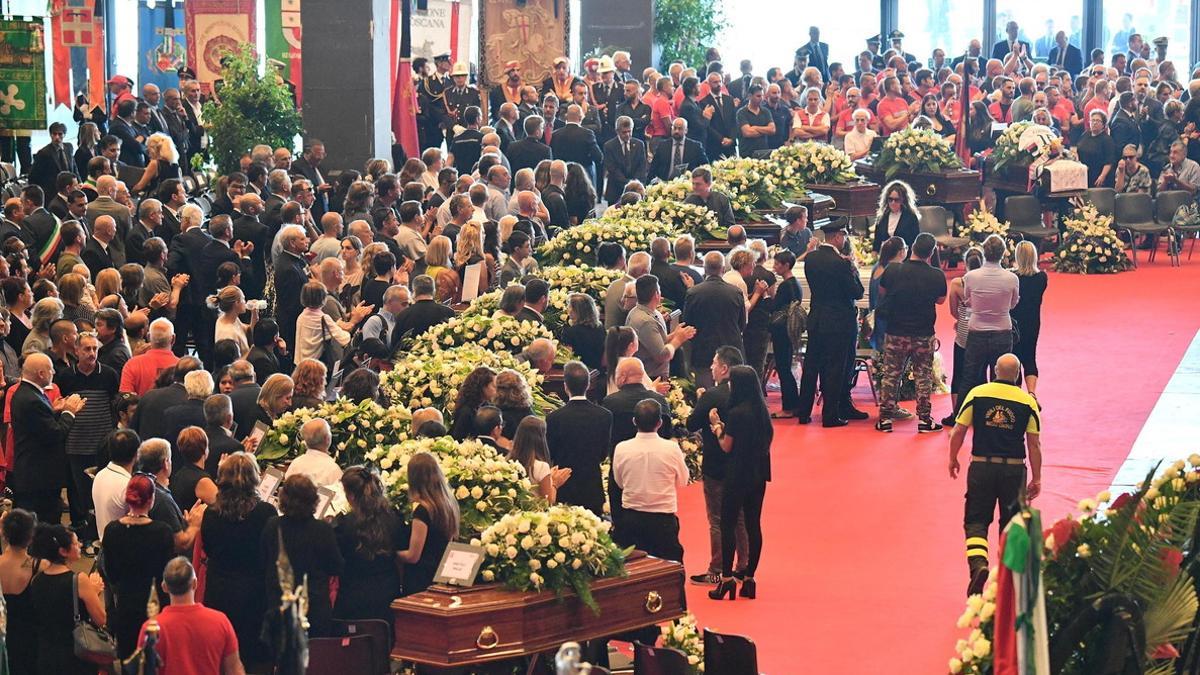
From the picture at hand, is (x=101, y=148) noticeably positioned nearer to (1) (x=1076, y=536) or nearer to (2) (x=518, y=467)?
(2) (x=518, y=467)

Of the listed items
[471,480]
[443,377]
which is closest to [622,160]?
[443,377]

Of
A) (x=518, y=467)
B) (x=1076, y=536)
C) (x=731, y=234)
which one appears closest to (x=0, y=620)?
(x=518, y=467)

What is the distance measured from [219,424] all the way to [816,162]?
10309 mm

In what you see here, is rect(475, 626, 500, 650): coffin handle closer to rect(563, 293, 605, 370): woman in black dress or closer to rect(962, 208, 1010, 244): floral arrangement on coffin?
rect(563, 293, 605, 370): woman in black dress

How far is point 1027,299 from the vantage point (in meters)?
13.3

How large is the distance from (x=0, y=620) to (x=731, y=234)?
30.1 feet

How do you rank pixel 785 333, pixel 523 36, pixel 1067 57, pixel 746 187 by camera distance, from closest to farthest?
pixel 785 333
pixel 746 187
pixel 523 36
pixel 1067 57

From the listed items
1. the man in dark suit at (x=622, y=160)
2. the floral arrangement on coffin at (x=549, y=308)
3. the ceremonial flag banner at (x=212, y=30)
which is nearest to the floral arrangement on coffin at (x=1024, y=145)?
the man in dark suit at (x=622, y=160)

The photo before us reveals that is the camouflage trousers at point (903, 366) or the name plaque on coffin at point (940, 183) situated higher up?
the name plaque on coffin at point (940, 183)

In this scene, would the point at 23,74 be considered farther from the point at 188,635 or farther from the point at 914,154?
the point at 914,154

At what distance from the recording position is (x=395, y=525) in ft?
26.4

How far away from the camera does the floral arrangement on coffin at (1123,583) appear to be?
6.27 m

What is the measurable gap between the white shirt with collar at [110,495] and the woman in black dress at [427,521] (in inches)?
57.2

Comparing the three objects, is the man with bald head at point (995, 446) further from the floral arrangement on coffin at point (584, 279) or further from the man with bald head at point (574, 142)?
the man with bald head at point (574, 142)
